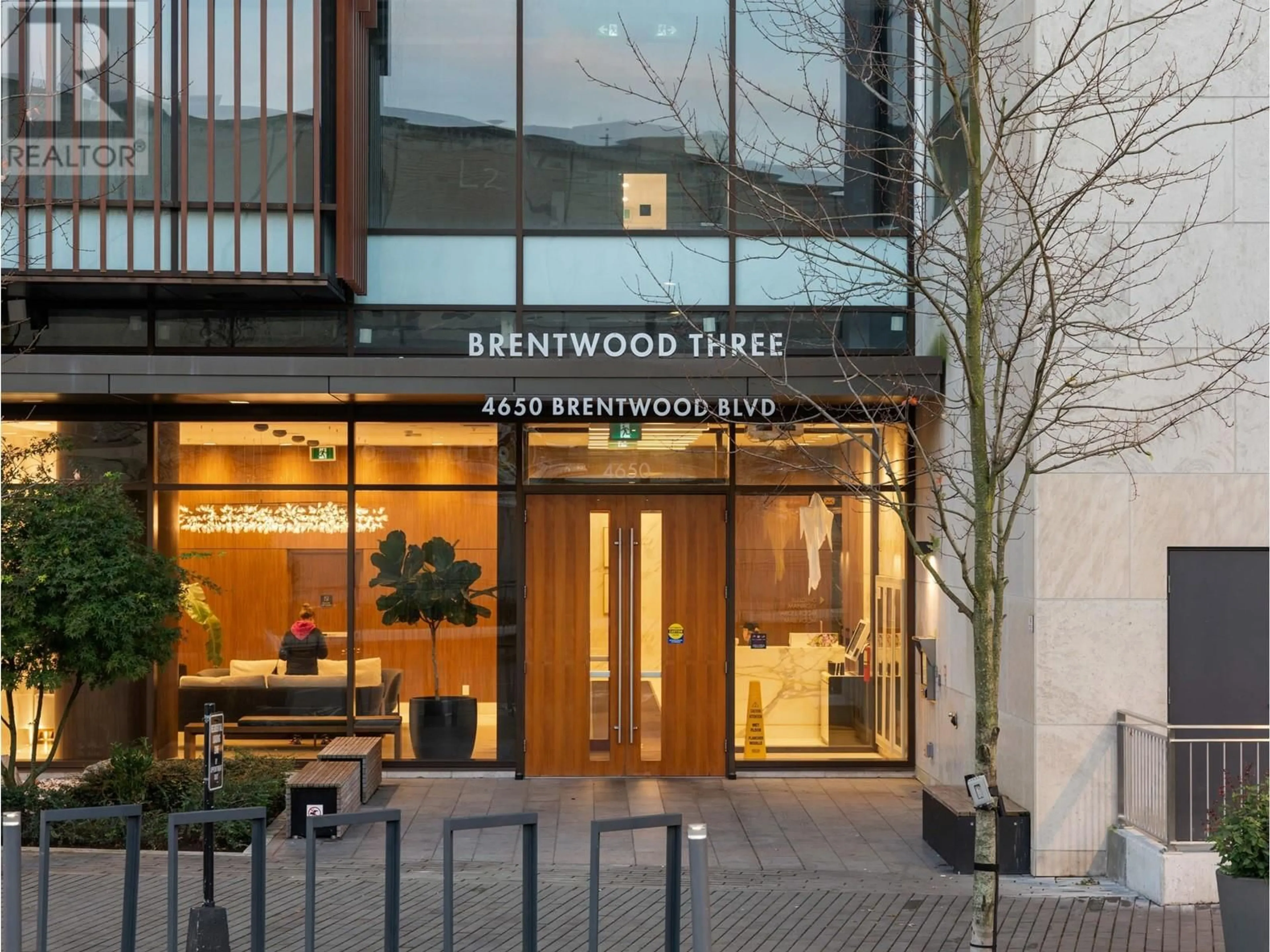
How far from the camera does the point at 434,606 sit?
1357 cm

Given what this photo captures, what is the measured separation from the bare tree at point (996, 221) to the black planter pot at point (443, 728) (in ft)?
14.8

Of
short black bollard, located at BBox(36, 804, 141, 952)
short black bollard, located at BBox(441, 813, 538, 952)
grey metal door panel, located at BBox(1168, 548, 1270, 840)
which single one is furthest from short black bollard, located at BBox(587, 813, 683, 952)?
grey metal door panel, located at BBox(1168, 548, 1270, 840)

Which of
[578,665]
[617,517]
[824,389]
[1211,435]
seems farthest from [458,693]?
[1211,435]

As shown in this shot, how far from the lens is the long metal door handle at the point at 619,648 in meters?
13.5

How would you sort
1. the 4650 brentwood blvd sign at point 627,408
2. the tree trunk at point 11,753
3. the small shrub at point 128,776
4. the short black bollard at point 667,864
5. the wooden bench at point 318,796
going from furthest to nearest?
the 4650 brentwood blvd sign at point 627,408 → the small shrub at point 128,776 → the tree trunk at point 11,753 → the wooden bench at point 318,796 → the short black bollard at point 667,864

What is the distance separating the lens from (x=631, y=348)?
1297 centimetres

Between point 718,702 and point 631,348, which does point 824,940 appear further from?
point 631,348

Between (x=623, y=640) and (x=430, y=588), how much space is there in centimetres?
209

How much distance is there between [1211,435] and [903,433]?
150 inches

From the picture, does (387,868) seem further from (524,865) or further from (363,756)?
(363,756)

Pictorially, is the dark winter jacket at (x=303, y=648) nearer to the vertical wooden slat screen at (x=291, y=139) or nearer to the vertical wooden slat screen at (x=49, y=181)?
the vertical wooden slat screen at (x=291, y=139)

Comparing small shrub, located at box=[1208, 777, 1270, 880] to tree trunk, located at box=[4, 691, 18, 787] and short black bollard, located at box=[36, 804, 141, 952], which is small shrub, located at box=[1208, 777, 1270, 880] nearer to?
short black bollard, located at box=[36, 804, 141, 952]

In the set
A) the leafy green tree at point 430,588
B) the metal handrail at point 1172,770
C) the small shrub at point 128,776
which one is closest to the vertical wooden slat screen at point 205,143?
the leafy green tree at point 430,588

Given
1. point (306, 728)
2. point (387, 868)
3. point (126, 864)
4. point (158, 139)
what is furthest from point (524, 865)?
point (158, 139)
